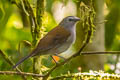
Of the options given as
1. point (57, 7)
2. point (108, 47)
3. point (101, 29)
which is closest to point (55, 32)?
point (101, 29)

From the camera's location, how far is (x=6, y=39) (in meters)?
3.42

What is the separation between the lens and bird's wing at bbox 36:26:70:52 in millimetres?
1639

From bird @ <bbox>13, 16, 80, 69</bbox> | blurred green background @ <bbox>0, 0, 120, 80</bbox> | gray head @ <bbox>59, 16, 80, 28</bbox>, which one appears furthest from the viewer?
blurred green background @ <bbox>0, 0, 120, 80</bbox>

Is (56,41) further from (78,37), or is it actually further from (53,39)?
(78,37)

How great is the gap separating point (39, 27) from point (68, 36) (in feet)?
0.65

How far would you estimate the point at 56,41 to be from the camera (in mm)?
1743

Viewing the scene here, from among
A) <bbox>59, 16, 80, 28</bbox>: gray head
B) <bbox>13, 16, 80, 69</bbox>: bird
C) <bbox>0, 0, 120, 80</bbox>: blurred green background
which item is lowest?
<bbox>0, 0, 120, 80</bbox>: blurred green background

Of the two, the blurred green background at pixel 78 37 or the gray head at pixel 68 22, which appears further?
the blurred green background at pixel 78 37

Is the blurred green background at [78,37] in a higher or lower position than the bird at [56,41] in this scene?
lower

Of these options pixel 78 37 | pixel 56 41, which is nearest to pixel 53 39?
pixel 56 41

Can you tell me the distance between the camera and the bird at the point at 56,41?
5.35 ft

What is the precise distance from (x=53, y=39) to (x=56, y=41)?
0.02 meters

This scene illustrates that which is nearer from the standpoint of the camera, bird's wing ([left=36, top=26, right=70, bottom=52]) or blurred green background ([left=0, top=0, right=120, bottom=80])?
bird's wing ([left=36, top=26, right=70, bottom=52])

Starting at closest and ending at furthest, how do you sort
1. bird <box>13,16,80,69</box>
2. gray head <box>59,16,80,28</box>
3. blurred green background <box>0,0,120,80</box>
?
bird <box>13,16,80,69</box> < gray head <box>59,16,80,28</box> < blurred green background <box>0,0,120,80</box>
